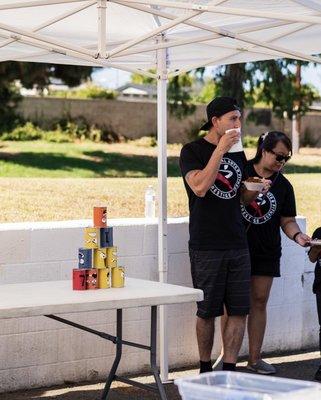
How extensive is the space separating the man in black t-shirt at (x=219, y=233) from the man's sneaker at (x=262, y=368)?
0.91 metres

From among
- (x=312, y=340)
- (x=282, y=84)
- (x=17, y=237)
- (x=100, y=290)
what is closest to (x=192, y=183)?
(x=100, y=290)

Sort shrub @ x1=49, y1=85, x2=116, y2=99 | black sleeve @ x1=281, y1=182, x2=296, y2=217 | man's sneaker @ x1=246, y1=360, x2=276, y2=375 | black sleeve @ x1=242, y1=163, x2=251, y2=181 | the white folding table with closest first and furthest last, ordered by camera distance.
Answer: the white folding table < black sleeve @ x1=242, y1=163, x2=251, y2=181 < black sleeve @ x1=281, y1=182, x2=296, y2=217 < man's sneaker @ x1=246, y1=360, x2=276, y2=375 < shrub @ x1=49, y1=85, x2=116, y2=99

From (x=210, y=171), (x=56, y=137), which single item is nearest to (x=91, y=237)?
(x=210, y=171)

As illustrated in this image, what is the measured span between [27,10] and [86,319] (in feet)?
6.93

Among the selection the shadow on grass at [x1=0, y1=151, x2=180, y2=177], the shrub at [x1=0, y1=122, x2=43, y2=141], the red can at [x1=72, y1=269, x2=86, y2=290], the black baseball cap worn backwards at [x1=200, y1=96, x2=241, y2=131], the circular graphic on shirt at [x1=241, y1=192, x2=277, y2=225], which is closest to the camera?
the red can at [x1=72, y1=269, x2=86, y2=290]

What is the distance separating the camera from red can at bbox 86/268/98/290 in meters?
5.66

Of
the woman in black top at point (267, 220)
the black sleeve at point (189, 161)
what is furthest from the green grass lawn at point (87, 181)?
the black sleeve at point (189, 161)

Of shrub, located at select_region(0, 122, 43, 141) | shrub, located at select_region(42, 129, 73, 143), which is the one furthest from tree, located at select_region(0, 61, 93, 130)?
shrub, located at select_region(42, 129, 73, 143)

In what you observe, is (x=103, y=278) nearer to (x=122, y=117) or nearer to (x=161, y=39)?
(x=161, y=39)

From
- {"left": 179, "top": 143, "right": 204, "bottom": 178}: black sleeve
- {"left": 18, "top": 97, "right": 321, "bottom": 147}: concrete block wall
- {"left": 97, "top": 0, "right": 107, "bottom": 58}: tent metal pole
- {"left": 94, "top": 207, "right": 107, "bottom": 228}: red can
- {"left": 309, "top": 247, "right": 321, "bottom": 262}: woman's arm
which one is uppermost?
{"left": 18, "top": 97, "right": 321, "bottom": 147}: concrete block wall

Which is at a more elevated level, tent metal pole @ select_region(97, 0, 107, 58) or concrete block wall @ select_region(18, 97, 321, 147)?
concrete block wall @ select_region(18, 97, 321, 147)

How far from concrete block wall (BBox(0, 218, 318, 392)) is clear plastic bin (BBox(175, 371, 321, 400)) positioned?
3.62 meters

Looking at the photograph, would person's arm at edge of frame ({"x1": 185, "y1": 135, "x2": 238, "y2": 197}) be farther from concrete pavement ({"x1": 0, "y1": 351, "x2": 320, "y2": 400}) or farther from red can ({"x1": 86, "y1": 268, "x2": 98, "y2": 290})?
concrete pavement ({"x1": 0, "y1": 351, "x2": 320, "y2": 400})

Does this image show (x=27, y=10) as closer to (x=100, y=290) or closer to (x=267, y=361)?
(x=100, y=290)
